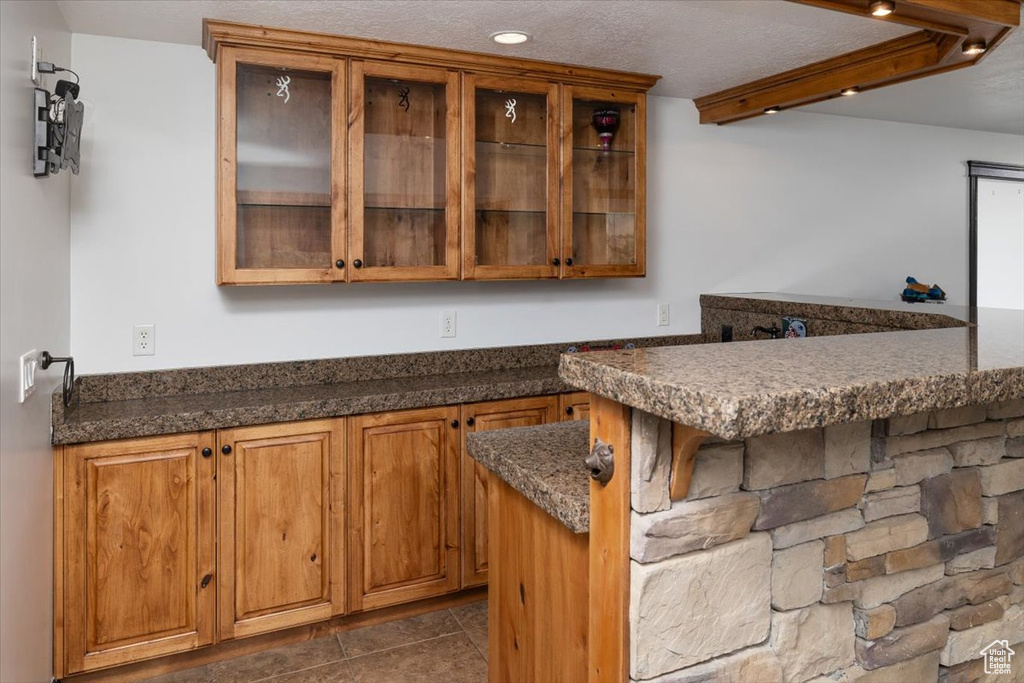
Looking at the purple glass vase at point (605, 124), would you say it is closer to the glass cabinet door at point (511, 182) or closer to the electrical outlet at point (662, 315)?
the glass cabinet door at point (511, 182)

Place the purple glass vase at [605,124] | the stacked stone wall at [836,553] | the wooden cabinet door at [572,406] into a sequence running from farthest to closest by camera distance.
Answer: the purple glass vase at [605,124] < the wooden cabinet door at [572,406] < the stacked stone wall at [836,553]

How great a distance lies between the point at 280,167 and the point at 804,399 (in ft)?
7.42

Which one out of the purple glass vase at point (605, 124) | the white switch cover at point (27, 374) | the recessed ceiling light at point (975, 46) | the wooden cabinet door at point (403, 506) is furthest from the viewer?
the purple glass vase at point (605, 124)

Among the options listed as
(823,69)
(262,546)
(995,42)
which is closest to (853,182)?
(823,69)

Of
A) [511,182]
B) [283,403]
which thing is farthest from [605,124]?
[283,403]

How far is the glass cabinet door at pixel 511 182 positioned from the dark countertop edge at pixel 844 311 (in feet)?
3.48

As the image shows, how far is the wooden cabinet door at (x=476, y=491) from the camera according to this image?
9.63ft

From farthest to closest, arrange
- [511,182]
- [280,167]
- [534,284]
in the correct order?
[534,284] < [511,182] < [280,167]

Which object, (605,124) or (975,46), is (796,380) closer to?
(975,46)

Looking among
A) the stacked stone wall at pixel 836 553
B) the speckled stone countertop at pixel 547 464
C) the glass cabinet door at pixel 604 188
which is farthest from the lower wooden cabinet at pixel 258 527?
the stacked stone wall at pixel 836 553

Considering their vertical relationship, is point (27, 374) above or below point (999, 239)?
below

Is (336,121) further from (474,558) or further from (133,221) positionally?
(474,558)

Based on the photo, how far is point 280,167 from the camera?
2.69 m

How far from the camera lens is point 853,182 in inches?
169
